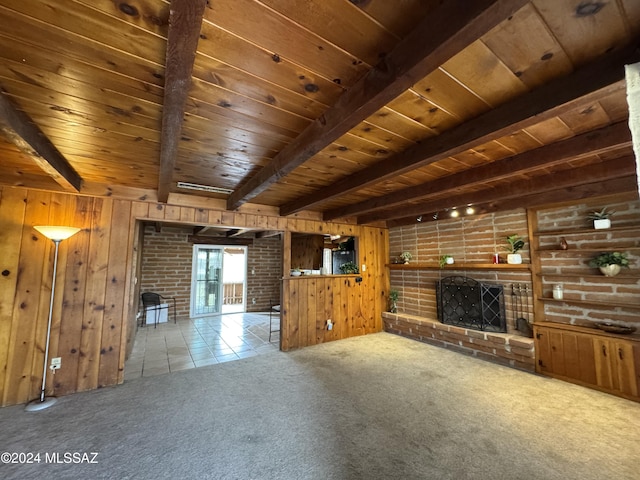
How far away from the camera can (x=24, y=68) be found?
3.91 feet

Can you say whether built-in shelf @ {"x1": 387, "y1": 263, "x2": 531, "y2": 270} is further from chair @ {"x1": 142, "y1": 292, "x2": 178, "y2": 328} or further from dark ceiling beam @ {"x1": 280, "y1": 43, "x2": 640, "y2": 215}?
chair @ {"x1": 142, "y1": 292, "x2": 178, "y2": 328}

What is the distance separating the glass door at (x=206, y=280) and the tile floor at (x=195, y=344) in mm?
491

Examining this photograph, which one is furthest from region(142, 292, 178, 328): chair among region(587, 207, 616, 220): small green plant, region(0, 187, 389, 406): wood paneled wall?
region(587, 207, 616, 220): small green plant

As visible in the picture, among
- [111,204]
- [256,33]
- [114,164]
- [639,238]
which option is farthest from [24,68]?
[639,238]

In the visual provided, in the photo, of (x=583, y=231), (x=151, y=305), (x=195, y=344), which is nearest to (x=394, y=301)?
(x=583, y=231)

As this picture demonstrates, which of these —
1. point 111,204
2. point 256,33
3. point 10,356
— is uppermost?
point 256,33

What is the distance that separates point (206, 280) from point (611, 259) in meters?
7.49

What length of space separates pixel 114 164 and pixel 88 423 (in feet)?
7.49

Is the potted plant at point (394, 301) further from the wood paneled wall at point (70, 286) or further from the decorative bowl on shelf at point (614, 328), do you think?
the wood paneled wall at point (70, 286)

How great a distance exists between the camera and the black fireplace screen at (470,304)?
374 cm

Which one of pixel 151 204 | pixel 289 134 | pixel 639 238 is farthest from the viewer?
pixel 151 204

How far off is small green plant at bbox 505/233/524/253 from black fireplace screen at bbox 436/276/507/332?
586 millimetres

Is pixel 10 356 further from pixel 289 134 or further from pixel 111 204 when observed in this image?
pixel 289 134

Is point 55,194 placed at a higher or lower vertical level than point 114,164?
lower
